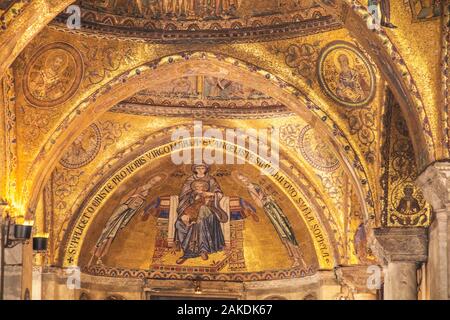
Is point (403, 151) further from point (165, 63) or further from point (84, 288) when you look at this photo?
point (84, 288)

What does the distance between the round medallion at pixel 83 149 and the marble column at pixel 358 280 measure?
15.0 ft

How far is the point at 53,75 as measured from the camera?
21.0 m

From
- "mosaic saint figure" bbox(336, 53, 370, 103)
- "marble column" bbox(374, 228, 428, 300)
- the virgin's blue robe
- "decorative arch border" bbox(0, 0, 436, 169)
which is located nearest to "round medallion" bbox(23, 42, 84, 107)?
"decorative arch border" bbox(0, 0, 436, 169)

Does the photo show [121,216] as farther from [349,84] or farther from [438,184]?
[438,184]

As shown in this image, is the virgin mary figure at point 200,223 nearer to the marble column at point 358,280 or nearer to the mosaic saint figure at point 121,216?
the mosaic saint figure at point 121,216

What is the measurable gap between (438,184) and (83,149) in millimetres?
9070

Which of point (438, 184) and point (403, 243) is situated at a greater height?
point (438, 184)

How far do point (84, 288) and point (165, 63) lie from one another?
6.02 meters

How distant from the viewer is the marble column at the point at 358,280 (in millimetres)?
23625

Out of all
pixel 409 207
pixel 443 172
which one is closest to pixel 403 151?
pixel 409 207

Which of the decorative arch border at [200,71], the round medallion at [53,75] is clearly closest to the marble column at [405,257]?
the decorative arch border at [200,71]

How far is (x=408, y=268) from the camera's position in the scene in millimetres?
19734

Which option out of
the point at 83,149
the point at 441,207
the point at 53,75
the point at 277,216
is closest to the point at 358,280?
the point at 277,216

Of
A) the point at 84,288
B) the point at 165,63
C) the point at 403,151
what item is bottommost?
the point at 84,288
